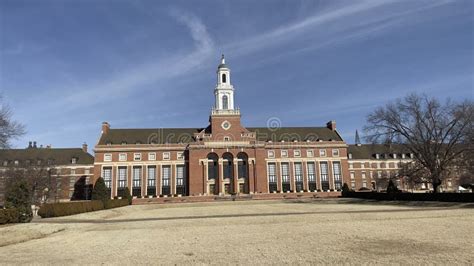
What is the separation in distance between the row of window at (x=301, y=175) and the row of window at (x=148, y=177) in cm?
1874

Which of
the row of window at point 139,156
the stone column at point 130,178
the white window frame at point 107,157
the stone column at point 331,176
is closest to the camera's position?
the stone column at point 130,178

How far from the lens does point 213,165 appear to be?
74.8 meters

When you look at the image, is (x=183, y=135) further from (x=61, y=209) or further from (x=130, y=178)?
(x=61, y=209)

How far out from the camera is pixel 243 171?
74.9 metres

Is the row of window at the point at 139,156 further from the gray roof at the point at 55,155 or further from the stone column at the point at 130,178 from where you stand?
the gray roof at the point at 55,155

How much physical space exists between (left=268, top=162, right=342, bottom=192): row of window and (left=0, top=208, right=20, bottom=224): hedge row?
5596cm

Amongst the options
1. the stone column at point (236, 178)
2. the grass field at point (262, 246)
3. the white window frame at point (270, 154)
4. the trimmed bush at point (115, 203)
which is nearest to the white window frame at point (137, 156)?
the trimmed bush at point (115, 203)

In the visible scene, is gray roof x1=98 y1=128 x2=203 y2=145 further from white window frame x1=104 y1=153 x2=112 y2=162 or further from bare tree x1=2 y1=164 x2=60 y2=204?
bare tree x1=2 y1=164 x2=60 y2=204

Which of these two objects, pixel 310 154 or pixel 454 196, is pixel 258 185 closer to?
pixel 310 154

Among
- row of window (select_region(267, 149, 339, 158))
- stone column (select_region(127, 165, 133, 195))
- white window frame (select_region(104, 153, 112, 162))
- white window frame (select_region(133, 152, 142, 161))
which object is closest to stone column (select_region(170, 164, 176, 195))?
white window frame (select_region(133, 152, 142, 161))

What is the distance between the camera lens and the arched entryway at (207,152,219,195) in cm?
7362

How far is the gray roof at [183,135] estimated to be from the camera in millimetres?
78375

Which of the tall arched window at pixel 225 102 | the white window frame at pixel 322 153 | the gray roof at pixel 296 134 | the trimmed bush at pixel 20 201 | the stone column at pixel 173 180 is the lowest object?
the trimmed bush at pixel 20 201

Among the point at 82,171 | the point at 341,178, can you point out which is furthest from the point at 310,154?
the point at 82,171
